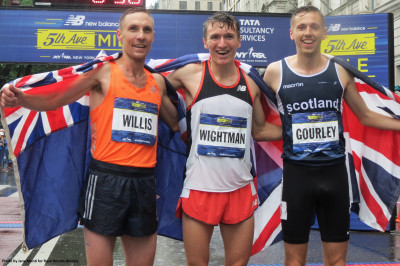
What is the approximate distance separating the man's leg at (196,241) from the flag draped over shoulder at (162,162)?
580 millimetres

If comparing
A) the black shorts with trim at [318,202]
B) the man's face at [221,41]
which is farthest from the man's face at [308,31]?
the black shorts with trim at [318,202]

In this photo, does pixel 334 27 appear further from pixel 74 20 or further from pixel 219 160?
pixel 219 160

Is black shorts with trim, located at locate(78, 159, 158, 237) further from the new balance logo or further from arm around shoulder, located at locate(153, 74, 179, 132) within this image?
the new balance logo

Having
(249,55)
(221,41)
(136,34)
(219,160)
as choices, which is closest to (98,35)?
(249,55)

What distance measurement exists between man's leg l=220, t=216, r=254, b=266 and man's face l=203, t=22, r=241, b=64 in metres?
1.18

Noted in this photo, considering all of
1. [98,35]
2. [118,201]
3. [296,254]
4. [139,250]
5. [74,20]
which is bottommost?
[296,254]

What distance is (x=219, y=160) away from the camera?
337 centimetres

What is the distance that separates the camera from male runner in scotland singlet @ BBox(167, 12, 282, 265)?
334 cm

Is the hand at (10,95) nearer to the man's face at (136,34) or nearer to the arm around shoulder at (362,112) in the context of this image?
the man's face at (136,34)

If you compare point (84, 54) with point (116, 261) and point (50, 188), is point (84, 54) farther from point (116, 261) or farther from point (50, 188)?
point (50, 188)

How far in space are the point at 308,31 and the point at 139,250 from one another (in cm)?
196

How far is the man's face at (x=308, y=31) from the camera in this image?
3469mm

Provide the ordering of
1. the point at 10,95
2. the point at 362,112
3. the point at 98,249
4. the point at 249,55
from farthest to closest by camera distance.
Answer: the point at 249,55, the point at 362,112, the point at 98,249, the point at 10,95

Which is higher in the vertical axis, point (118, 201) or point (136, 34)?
point (136, 34)
